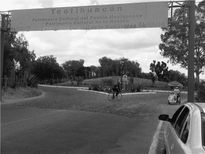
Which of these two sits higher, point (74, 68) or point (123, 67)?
point (74, 68)

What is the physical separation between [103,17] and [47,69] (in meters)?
85.3

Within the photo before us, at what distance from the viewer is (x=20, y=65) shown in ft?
171

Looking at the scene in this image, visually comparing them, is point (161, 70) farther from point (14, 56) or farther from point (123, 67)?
point (14, 56)

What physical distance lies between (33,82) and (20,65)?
5.67 m

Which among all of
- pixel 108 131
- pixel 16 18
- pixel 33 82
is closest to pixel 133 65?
pixel 33 82

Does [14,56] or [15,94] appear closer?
[15,94]

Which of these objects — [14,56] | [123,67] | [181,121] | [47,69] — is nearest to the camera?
[181,121]

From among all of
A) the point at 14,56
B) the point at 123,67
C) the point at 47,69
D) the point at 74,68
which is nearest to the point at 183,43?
the point at 14,56

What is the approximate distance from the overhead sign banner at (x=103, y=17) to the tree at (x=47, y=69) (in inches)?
3186

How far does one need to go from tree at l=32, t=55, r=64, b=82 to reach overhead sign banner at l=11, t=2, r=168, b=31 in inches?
3186

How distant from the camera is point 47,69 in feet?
347

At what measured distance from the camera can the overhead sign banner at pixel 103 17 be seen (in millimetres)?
21562

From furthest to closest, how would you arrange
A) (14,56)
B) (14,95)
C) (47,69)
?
(47,69), (14,56), (14,95)

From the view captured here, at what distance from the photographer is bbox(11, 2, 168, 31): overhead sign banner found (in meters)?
21.6
